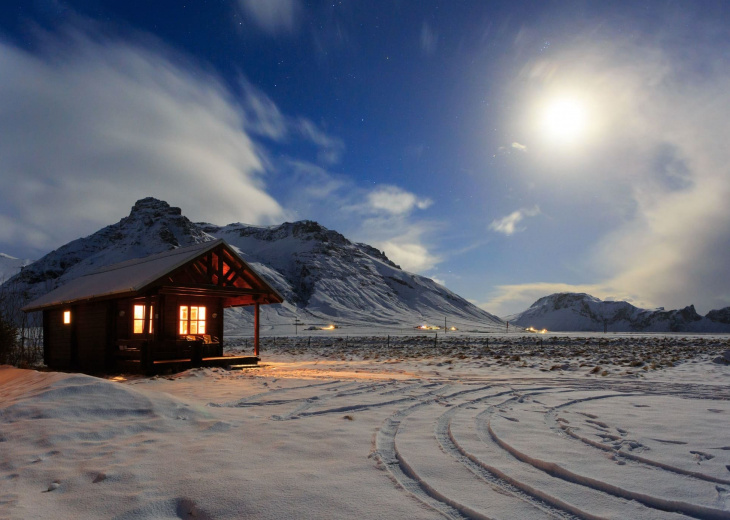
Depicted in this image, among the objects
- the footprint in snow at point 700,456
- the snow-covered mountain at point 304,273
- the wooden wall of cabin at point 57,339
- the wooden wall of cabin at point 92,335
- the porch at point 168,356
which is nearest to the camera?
the footprint in snow at point 700,456

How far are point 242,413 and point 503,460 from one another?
→ 4441 millimetres

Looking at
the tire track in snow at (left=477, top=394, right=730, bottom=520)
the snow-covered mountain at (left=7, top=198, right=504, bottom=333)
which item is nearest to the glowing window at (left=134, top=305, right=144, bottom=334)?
the tire track in snow at (left=477, top=394, right=730, bottom=520)

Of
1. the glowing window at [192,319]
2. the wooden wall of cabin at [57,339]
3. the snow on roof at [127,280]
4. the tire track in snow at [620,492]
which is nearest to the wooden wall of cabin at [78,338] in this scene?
the wooden wall of cabin at [57,339]

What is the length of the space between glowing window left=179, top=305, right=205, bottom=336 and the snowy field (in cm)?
991

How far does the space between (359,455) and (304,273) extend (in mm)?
132668

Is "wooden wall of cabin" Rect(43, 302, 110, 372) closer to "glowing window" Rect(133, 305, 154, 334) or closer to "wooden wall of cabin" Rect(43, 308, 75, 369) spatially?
"wooden wall of cabin" Rect(43, 308, 75, 369)

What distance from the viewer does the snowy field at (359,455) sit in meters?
3.42

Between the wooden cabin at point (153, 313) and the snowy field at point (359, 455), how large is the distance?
6.67m

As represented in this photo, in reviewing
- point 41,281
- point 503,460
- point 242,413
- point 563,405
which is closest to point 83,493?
point 242,413

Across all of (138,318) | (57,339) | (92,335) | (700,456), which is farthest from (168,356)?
(700,456)

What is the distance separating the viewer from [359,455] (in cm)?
475

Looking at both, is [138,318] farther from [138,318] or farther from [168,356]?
[168,356]

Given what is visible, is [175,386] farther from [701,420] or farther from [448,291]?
[448,291]

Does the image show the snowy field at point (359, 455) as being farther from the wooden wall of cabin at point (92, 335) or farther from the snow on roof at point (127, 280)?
the wooden wall of cabin at point (92, 335)
